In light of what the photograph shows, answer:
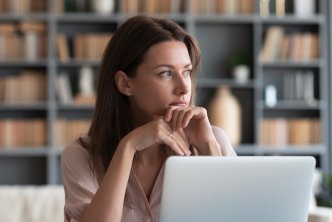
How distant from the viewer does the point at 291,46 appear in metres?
5.70

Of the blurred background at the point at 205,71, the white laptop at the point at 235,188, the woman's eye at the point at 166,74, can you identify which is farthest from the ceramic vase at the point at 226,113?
the white laptop at the point at 235,188

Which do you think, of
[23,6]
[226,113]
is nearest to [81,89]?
[23,6]

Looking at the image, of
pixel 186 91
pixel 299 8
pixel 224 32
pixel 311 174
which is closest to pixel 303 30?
pixel 299 8

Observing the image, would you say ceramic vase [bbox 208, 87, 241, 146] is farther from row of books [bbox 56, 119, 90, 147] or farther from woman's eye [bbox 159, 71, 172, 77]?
woman's eye [bbox 159, 71, 172, 77]

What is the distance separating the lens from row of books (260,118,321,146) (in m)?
5.70

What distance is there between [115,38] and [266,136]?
4.05 m

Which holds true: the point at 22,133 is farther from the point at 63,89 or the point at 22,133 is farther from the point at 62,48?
the point at 62,48

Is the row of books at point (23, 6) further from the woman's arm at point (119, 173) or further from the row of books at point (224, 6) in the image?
the woman's arm at point (119, 173)

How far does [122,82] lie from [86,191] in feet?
1.02

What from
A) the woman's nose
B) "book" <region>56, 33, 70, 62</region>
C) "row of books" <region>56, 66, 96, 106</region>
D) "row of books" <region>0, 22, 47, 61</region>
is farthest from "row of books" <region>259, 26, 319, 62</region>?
the woman's nose

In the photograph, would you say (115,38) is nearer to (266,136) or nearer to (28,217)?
(28,217)

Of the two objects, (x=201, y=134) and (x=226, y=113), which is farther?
(x=226, y=113)

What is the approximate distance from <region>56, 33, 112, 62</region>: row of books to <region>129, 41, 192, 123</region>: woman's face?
388 cm

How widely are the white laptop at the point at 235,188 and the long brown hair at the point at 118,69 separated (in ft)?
2.03
